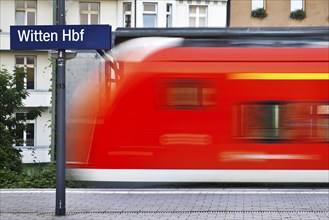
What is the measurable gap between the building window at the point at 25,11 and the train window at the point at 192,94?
25.4m

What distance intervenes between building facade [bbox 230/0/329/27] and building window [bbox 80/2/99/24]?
686 centimetres

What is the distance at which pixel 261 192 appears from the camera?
40.2 feet

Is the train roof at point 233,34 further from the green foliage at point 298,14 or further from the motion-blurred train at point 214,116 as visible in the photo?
the green foliage at point 298,14

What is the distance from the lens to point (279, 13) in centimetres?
3672

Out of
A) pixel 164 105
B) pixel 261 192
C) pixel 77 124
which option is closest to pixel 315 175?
pixel 261 192

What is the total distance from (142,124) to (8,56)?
2489 centimetres

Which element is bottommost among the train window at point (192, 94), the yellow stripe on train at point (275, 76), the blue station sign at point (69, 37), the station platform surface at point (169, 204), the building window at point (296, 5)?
the station platform surface at point (169, 204)

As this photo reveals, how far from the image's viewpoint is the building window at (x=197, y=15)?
36.6 m

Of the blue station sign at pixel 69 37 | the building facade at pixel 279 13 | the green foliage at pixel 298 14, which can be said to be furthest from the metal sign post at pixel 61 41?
the green foliage at pixel 298 14

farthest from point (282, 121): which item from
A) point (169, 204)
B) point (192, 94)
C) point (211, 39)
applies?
point (169, 204)

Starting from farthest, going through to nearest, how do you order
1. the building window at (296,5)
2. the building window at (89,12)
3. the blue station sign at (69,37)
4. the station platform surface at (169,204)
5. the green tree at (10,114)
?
1. the building window at (89,12)
2. the building window at (296,5)
3. the green tree at (10,114)
4. the blue station sign at (69,37)
5. the station platform surface at (169,204)

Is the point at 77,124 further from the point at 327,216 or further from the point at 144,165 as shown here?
the point at 327,216

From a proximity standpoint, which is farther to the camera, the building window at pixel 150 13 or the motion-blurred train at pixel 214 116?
the building window at pixel 150 13

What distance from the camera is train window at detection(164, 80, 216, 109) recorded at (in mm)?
13750
